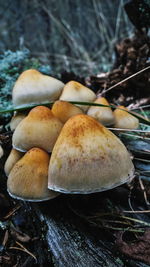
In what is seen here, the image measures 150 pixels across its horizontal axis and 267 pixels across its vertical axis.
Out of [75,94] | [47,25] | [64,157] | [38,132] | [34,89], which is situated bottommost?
[64,157]

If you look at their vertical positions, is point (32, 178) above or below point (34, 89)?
below

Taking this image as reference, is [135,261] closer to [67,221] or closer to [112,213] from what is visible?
[112,213]

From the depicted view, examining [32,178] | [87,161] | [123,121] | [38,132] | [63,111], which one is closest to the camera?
[87,161]

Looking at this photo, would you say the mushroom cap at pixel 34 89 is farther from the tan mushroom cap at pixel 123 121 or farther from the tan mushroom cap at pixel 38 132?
the tan mushroom cap at pixel 123 121

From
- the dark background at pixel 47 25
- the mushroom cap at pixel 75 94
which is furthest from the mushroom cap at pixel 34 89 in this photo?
the dark background at pixel 47 25

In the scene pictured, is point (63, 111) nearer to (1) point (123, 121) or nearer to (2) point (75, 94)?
(2) point (75, 94)

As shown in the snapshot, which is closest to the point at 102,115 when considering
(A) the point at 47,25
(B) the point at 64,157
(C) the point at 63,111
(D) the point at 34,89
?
(C) the point at 63,111

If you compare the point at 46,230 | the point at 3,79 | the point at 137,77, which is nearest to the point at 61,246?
the point at 46,230

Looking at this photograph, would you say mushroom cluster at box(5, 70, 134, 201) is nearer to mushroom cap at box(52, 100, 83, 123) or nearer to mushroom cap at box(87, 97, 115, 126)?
mushroom cap at box(52, 100, 83, 123)

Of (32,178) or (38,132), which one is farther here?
(38,132)
